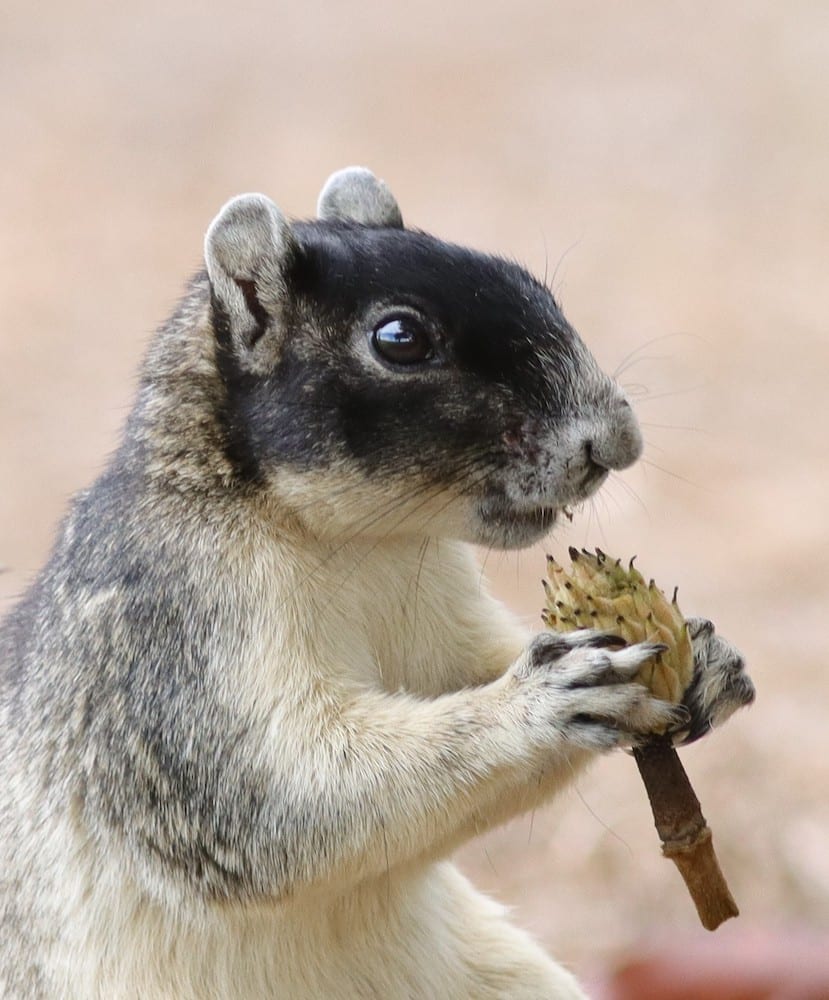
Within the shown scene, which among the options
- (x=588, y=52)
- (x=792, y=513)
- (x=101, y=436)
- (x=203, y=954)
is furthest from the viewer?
(x=588, y=52)

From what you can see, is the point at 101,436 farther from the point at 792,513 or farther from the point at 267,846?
the point at 267,846

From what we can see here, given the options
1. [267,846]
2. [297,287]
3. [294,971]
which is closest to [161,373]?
[297,287]

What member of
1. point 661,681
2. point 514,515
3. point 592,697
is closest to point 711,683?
point 661,681

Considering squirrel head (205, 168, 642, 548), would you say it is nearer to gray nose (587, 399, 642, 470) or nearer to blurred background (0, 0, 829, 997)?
gray nose (587, 399, 642, 470)

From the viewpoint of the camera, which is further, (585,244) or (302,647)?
(585,244)

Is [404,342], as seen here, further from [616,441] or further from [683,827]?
[683,827]

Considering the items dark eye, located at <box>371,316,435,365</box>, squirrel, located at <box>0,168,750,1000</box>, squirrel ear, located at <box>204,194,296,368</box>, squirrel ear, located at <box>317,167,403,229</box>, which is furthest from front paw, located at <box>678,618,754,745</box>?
squirrel ear, located at <box>317,167,403,229</box>
